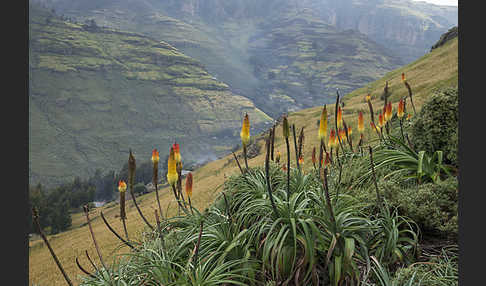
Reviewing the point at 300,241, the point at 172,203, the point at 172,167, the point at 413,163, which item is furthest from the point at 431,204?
the point at 172,203

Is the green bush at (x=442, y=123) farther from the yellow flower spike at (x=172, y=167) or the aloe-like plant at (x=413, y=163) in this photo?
the yellow flower spike at (x=172, y=167)

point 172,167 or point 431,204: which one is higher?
point 172,167

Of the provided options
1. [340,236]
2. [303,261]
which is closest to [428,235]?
[340,236]

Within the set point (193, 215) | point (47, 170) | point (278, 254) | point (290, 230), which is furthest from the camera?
point (47, 170)

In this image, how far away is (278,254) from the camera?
142 inches

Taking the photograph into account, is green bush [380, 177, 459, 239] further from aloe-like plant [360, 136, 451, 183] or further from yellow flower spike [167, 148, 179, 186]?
yellow flower spike [167, 148, 179, 186]

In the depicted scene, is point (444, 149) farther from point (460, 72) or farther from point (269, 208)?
point (460, 72)

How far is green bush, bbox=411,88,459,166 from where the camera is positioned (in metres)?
5.46

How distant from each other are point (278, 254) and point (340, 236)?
0.73 m

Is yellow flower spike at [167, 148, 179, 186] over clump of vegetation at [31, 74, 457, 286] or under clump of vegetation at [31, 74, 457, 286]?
over

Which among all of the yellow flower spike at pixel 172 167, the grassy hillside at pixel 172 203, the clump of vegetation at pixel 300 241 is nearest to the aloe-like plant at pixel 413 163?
the clump of vegetation at pixel 300 241

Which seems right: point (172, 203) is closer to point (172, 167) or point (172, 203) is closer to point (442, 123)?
point (442, 123)

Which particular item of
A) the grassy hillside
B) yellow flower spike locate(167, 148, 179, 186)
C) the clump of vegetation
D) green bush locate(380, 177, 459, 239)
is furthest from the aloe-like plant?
yellow flower spike locate(167, 148, 179, 186)

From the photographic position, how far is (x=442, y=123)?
559 centimetres
